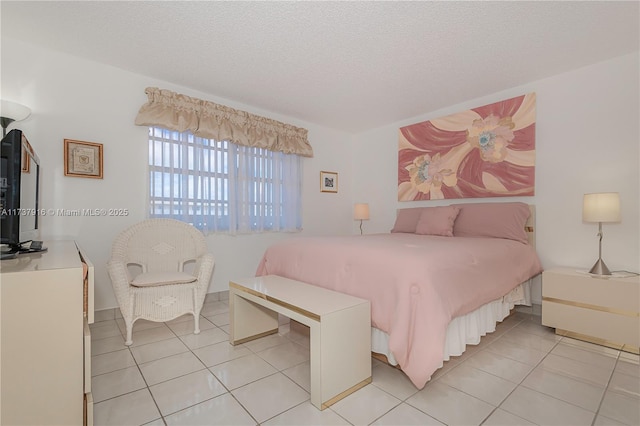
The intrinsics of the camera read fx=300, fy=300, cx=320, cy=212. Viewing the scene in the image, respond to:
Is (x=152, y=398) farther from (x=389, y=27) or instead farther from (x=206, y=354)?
(x=389, y=27)

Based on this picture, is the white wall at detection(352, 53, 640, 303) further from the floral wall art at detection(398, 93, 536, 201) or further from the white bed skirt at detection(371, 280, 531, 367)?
the white bed skirt at detection(371, 280, 531, 367)

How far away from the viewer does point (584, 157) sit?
9.39ft

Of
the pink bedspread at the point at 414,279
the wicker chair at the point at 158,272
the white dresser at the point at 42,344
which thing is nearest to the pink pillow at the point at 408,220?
the pink bedspread at the point at 414,279

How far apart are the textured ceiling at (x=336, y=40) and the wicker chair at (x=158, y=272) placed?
1.57m

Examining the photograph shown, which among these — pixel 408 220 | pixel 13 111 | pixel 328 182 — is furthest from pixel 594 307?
pixel 13 111

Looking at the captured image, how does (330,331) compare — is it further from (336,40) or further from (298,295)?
(336,40)

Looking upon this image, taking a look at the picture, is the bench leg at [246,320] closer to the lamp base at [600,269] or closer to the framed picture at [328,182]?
the framed picture at [328,182]

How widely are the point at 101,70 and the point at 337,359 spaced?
3333 millimetres

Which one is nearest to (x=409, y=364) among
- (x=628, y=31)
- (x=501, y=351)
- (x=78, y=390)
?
(x=501, y=351)

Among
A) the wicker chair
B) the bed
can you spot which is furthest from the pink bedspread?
the wicker chair

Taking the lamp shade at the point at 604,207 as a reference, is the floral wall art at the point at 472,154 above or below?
above

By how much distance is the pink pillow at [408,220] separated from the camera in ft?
12.3

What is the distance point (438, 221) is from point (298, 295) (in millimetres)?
2105

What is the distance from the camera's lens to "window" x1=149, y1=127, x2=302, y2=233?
3215 millimetres
